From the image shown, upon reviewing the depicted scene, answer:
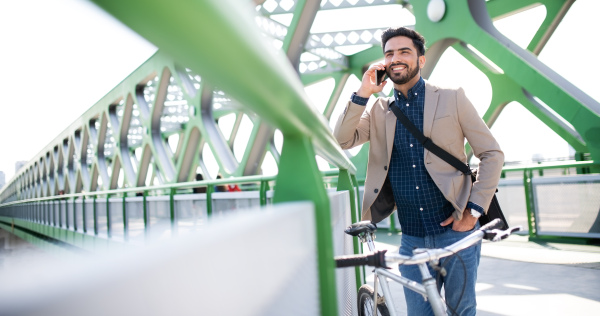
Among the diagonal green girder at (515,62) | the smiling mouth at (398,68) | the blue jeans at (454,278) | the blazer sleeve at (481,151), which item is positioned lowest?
the blue jeans at (454,278)

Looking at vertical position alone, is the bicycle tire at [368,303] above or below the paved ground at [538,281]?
above

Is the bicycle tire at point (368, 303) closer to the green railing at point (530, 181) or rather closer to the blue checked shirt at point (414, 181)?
the blue checked shirt at point (414, 181)

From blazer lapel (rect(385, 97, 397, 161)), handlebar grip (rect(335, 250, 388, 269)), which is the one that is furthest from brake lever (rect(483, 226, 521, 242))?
blazer lapel (rect(385, 97, 397, 161))

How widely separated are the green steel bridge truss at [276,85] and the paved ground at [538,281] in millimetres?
1644

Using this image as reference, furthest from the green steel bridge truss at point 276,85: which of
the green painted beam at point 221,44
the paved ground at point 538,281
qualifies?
the paved ground at point 538,281

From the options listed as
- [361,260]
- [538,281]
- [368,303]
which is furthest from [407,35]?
[538,281]

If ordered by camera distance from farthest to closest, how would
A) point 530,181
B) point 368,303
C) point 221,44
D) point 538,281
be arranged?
point 530,181
point 538,281
point 368,303
point 221,44

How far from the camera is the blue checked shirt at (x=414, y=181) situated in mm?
2115

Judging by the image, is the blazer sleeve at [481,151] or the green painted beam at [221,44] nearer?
the green painted beam at [221,44]

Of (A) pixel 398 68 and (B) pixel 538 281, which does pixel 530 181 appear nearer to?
(B) pixel 538 281

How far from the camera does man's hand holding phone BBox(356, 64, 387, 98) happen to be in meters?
2.07

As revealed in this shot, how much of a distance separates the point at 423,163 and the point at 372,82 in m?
0.48

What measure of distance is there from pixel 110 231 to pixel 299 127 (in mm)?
9486

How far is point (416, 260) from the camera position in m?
1.48
